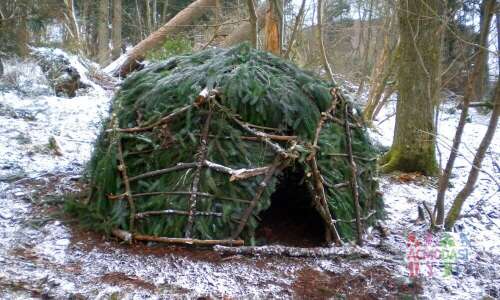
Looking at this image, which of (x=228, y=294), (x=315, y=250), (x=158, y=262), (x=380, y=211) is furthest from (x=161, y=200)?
(x=380, y=211)

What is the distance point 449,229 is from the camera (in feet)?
15.8

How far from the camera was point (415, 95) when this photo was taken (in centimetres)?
662

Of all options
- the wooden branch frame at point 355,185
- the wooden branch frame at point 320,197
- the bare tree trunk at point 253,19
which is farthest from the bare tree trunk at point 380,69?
the wooden branch frame at point 320,197

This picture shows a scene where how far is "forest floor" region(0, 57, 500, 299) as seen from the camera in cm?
331

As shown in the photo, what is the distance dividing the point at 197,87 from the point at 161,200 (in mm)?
1002

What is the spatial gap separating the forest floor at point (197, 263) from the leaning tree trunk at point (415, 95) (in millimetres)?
1144

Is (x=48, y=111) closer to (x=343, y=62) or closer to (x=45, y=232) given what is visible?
(x=45, y=232)

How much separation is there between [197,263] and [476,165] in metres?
2.60

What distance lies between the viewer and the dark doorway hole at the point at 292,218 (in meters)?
4.54

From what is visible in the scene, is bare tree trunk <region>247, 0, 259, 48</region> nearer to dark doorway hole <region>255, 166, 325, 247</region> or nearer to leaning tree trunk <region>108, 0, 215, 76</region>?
dark doorway hole <region>255, 166, 325, 247</region>

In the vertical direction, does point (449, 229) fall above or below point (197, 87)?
below

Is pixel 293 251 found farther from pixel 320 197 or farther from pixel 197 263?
pixel 197 263

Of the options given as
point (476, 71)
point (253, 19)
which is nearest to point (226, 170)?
point (476, 71)

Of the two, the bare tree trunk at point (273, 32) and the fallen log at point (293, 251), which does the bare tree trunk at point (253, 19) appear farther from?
the fallen log at point (293, 251)
